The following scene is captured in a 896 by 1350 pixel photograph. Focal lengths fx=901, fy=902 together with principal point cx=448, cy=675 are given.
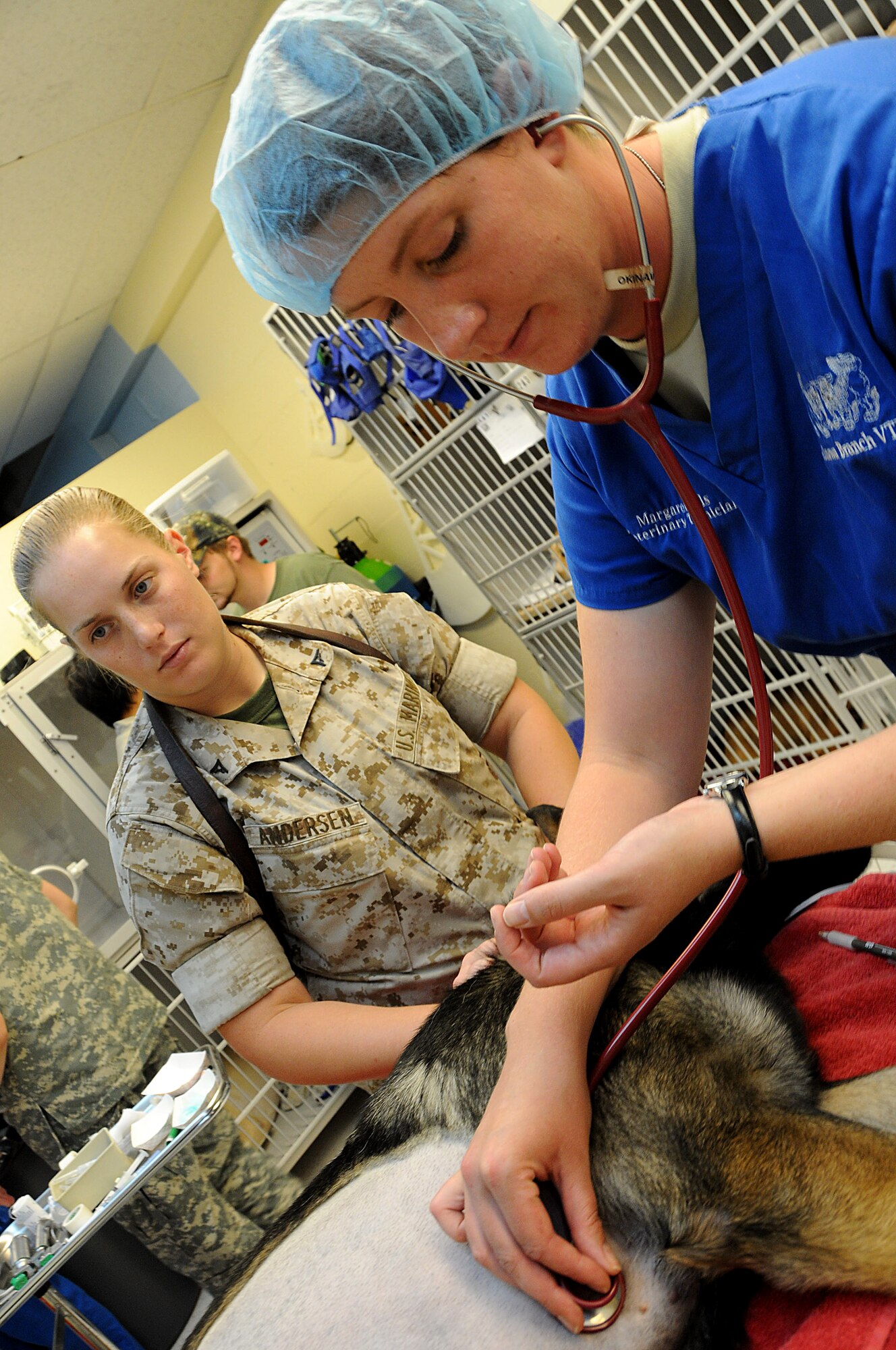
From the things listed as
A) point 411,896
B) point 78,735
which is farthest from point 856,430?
point 78,735

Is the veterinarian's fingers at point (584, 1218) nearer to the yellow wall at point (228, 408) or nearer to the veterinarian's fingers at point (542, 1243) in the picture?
the veterinarian's fingers at point (542, 1243)

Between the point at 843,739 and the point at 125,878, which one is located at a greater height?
the point at 125,878

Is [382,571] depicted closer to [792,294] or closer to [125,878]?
[125,878]

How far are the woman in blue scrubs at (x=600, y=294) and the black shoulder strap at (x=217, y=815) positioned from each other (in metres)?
0.77

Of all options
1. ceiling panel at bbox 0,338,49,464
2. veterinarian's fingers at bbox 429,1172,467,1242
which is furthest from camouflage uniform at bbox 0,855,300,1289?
ceiling panel at bbox 0,338,49,464

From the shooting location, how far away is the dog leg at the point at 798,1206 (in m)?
0.82

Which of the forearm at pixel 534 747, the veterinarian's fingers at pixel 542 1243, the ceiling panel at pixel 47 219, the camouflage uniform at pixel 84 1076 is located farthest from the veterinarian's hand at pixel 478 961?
the ceiling panel at pixel 47 219

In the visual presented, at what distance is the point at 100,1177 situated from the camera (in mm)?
1361

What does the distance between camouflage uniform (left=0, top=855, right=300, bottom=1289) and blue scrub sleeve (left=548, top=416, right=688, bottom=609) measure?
2132 mm

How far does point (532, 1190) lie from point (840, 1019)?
0.44m

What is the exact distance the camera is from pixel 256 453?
538 centimetres

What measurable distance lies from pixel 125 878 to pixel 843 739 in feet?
5.74

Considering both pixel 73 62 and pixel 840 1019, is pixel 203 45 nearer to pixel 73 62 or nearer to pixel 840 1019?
pixel 73 62

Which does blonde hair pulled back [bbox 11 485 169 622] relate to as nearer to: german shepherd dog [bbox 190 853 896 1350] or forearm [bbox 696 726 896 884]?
german shepherd dog [bbox 190 853 896 1350]
